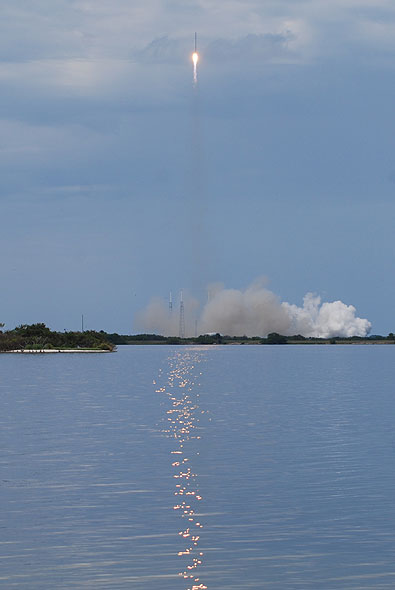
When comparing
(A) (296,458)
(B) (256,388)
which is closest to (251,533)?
(A) (296,458)

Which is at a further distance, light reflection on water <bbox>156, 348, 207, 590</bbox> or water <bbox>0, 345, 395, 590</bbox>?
light reflection on water <bbox>156, 348, 207, 590</bbox>

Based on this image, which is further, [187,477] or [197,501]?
[187,477]

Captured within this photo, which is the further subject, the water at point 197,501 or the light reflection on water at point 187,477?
the light reflection on water at point 187,477

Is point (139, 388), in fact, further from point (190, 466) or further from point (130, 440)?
point (190, 466)

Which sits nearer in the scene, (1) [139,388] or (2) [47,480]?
(2) [47,480]

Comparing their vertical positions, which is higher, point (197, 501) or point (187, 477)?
point (187, 477)

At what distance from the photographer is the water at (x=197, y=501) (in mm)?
31828

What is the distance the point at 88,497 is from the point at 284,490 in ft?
31.0

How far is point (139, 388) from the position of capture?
476ft

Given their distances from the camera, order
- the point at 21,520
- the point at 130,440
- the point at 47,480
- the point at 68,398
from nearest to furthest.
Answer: the point at 21,520
the point at 47,480
the point at 130,440
the point at 68,398

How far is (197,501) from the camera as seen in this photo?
44.5m

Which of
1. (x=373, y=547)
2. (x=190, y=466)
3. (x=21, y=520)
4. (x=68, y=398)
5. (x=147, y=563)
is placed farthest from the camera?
(x=68, y=398)

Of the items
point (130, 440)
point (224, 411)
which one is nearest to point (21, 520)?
point (130, 440)

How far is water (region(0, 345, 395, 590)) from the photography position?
3183 cm
